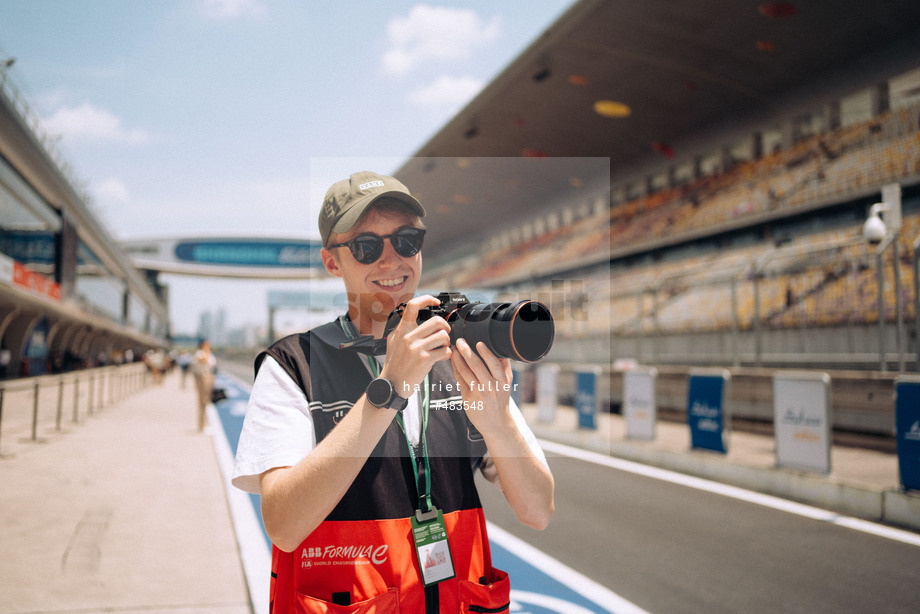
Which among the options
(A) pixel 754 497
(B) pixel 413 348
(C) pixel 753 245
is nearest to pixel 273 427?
(B) pixel 413 348

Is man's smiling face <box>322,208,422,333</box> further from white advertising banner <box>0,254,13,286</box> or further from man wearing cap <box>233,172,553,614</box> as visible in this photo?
white advertising banner <box>0,254,13,286</box>

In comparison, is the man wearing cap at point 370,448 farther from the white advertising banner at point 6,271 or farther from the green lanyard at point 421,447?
the white advertising banner at point 6,271

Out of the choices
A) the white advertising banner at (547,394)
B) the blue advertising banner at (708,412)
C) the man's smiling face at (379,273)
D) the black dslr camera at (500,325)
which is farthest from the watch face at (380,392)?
Result: the white advertising banner at (547,394)

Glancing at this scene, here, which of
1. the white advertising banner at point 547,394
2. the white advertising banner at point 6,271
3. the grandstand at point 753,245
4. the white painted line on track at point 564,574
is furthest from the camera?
the white advertising banner at point 6,271

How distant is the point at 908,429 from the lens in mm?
5809

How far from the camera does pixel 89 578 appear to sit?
3801mm

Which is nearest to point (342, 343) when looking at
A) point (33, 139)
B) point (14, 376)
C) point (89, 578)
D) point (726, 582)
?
point (89, 578)

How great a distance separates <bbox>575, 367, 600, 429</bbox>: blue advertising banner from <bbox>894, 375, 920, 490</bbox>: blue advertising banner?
5.42 metres

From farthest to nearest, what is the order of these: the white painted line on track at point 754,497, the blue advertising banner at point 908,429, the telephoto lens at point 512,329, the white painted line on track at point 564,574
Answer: the blue advertising banner at point 908,429 → the white painted line on track at point 754,497 → the white painted line on track at point 564,574 → the telephoto lens at point 512,329

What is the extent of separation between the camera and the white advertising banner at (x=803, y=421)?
6.76 metres

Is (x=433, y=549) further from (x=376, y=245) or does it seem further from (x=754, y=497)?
(x=754, y=497)

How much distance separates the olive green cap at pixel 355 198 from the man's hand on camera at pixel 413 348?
0.78 feet

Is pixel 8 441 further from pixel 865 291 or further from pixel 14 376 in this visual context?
pixel 14 376

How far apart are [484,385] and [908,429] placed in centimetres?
613
